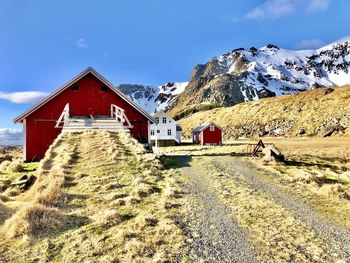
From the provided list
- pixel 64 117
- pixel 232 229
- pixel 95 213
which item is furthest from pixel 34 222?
pixel 64 117

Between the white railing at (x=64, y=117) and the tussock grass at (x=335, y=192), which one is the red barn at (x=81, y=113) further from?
the tussock grass at (x=335, y=192)

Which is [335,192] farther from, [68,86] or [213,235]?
[68,86]

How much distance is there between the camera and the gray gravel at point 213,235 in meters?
8.70

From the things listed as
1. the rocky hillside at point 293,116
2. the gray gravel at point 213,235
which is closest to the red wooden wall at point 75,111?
the gray gravel at point 213,235

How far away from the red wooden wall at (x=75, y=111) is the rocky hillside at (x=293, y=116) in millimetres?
56529

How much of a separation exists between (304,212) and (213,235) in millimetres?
4784

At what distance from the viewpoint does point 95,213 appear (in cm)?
1164

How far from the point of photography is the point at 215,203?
13.5 meters

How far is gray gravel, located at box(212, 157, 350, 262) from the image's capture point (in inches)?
385

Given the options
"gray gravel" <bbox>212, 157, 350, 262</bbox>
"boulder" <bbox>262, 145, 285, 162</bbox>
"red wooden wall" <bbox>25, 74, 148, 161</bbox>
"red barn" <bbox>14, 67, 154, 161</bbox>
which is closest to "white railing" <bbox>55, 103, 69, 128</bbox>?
"red barn" <bbox>14, 67, 154, 161</bbox>

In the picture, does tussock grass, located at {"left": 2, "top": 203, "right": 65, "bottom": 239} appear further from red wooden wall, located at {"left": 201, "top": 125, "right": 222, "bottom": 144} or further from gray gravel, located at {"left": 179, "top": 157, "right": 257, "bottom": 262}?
red wooden wall, located at {"left": 201, "top": 125, "right": 222, "bottom": 144}

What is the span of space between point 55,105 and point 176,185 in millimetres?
18956

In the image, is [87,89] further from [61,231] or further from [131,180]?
[61,231]

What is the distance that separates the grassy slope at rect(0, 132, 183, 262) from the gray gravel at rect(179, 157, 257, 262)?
21.6 inches
